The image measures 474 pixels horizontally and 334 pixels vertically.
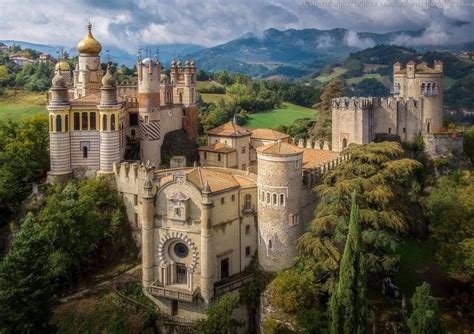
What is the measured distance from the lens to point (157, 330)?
1547 inches

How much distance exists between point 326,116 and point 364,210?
36.0 meters

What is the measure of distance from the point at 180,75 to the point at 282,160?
28.4 m

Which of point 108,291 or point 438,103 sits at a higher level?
point 438,103

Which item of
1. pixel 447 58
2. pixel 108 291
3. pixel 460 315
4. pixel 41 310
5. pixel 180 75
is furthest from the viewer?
pixel 447 58

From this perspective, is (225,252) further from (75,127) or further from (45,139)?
(45,139)

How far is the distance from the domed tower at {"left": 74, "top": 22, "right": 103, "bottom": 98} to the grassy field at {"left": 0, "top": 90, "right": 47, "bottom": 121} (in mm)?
31442

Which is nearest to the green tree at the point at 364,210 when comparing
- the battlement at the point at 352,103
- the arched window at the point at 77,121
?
the battlement at the point at 352,103

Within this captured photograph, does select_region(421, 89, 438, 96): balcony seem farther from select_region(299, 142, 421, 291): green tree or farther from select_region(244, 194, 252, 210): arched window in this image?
select_region(244, 194, 252, 210): arched window

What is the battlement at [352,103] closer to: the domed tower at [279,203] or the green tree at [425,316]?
the domed tower at [279,203]

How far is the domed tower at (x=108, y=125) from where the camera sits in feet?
154

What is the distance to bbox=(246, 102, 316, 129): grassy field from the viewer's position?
9035cm

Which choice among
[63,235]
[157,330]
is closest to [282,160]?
[157,330]

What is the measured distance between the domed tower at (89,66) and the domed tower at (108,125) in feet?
29.0

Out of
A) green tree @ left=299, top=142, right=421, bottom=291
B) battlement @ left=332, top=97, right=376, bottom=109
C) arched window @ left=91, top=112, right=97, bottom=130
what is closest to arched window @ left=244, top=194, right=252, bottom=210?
green tree @ left=299, top=142, right=421, bottom=291
